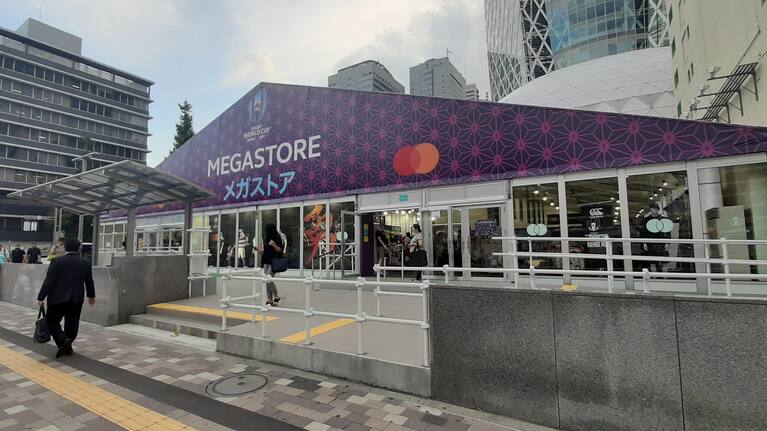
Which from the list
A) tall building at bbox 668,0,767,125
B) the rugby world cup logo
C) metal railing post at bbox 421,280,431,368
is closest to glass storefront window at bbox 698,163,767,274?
tall building at bbox 668,0,767,125

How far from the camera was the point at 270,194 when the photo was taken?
16.2m

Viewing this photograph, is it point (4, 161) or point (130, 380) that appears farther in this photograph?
point (4, 161)

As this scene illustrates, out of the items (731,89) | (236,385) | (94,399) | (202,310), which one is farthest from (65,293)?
(731,89)

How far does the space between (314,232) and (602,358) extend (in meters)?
12.1

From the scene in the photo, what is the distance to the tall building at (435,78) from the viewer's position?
132125 mm

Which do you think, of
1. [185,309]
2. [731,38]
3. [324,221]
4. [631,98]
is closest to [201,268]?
[185,309]

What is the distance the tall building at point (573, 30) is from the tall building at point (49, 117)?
66.1 metres

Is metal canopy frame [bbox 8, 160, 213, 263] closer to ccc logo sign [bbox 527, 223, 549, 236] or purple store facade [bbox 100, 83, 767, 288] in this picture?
purple store facade [bbox 100, 83, 767, 288]

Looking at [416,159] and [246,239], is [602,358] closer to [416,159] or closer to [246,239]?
[416,159]

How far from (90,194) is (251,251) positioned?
682 centimetres

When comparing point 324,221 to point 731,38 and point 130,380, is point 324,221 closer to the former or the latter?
point 130,380

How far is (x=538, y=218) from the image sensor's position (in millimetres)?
10086

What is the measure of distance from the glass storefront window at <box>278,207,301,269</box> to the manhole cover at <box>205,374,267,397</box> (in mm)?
10000

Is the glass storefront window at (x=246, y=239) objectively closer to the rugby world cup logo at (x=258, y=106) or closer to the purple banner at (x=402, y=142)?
the purple banner at (x=402, y=142)
